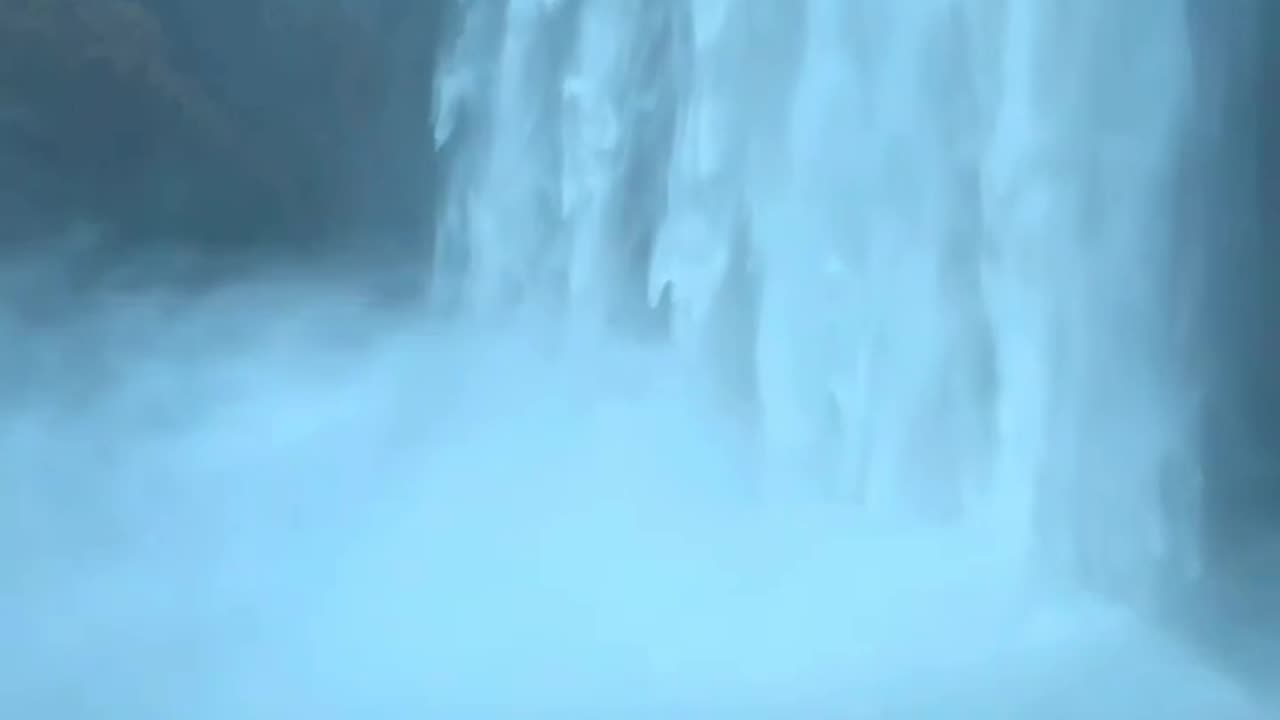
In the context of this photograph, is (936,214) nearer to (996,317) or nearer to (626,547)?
(996,317)

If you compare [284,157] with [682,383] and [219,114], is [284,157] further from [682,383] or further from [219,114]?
[682,383]

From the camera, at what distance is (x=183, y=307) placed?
3.59 meters

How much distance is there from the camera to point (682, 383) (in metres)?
3.23

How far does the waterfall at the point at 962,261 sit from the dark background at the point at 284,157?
135 mm

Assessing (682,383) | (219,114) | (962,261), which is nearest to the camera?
(962,261)

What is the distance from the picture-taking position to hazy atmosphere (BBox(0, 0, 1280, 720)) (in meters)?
2.89

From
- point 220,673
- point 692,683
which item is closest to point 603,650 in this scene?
point 692,683

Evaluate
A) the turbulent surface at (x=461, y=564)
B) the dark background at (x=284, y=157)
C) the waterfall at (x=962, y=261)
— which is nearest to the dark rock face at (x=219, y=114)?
the dark background at (x=284, y=157)

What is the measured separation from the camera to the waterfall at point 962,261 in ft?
9.64

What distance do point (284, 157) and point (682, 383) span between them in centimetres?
108

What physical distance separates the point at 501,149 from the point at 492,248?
0.21 m

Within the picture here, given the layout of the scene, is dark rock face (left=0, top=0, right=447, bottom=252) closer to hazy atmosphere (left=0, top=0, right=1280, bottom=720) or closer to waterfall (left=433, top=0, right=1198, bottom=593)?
hazy atmosphere (left=0, top=0, right=1280, bottom=720)

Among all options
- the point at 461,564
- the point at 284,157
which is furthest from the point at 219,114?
the point at 461,564

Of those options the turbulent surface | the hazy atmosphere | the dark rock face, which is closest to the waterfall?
the hazy atmosphere
